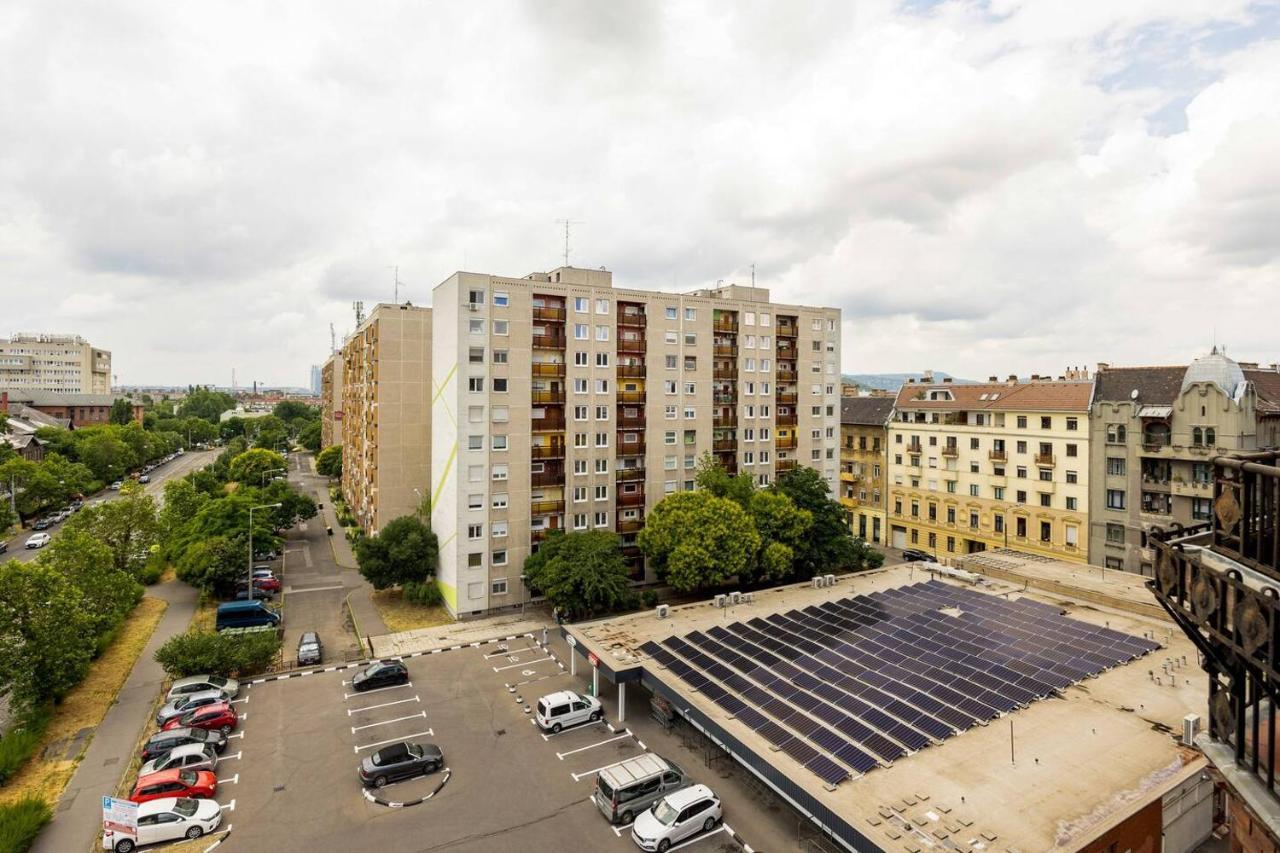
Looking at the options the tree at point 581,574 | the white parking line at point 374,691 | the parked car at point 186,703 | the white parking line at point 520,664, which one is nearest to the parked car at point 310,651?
the white parking line at point 374,691

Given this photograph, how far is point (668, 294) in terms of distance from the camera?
55688 mm

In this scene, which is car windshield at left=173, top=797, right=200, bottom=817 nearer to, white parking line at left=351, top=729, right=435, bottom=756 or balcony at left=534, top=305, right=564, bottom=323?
white parking line at left=351, top=729, right=435, bottom=756

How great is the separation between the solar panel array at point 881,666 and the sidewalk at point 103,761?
23.3m

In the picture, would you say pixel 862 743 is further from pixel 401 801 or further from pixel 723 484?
pixel 723 484

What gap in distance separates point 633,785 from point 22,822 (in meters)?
21.8

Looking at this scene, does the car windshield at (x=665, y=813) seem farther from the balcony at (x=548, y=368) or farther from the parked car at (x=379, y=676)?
the balcony at (x=548, y=368)

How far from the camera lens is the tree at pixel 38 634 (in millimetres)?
30031

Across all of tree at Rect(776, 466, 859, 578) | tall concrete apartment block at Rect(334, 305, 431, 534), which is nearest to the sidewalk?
tall concrete apartment block at Rect(334, 305, 431, 534)

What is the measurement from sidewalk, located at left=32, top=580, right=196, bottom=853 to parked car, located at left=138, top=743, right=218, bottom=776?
5.29ft

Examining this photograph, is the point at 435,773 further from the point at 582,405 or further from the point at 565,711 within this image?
the point at 582,405

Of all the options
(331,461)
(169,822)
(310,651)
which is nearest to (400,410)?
(310,651)

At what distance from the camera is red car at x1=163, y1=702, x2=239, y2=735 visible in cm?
3069

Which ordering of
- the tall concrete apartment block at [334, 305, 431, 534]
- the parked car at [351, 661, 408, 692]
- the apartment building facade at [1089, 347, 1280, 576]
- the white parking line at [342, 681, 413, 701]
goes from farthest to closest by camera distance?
the tall concrete apartment block at [334, 305, 431, 534], the apartment building facade at [1089, 347, 1280, 576], the parked car at [351, 661, 408, 692], the white parking line at [342, 681, 413, 701]

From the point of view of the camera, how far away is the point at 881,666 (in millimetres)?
29609
